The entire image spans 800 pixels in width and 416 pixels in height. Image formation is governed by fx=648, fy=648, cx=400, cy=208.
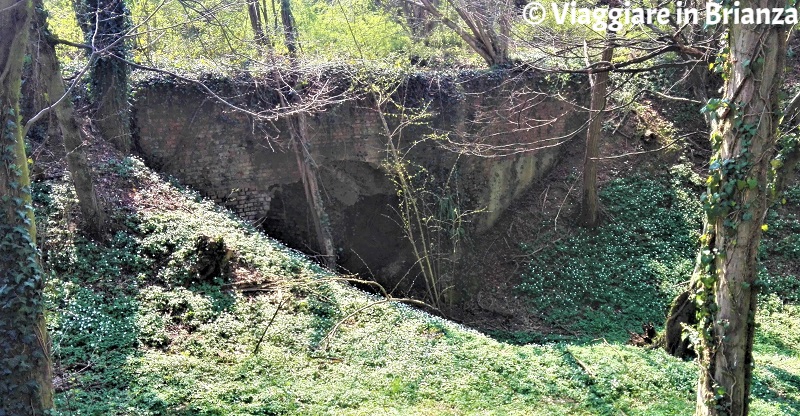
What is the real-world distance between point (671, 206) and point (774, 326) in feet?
13.3

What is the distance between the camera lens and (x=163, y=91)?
13.3m

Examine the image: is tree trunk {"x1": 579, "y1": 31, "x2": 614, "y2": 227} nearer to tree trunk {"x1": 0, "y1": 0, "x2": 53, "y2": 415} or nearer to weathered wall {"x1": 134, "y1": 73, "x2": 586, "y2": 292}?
weathered wall {"x1": 134, "y1": 73, "x2": 586, "y2": 292}

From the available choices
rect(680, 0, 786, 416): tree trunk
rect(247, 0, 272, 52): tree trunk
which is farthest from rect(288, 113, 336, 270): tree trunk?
rect(680, 0, 786, 416): tree trunk

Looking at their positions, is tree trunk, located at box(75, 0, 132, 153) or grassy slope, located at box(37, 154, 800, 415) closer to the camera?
grassy slope, located at box(37, 154, 800, 415)

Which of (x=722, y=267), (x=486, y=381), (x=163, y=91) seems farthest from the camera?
(x=163, y=91)

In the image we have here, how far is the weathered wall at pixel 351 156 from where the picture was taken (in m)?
13.5

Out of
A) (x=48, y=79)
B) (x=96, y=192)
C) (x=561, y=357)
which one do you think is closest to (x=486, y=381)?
(x=561, y=357)

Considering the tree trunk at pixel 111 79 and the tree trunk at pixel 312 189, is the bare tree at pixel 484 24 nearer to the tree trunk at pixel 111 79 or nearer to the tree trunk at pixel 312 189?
the tree trunk at pixel 312 189

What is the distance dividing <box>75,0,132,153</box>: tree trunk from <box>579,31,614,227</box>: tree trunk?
359 inches

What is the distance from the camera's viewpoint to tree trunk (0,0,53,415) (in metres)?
5.33

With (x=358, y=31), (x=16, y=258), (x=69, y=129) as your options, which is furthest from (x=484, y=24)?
(x=16, y=258)

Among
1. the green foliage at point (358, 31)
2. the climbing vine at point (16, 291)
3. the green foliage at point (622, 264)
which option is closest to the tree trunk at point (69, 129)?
the climbing vine at point (16, 291)

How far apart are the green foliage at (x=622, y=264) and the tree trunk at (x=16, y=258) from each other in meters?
9.51

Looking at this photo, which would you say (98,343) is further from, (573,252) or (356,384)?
(573,252)
